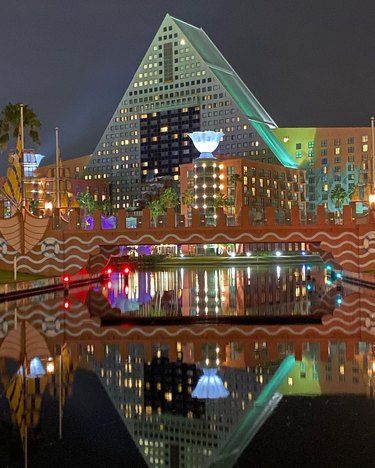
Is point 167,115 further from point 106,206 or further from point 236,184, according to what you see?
point 236,184

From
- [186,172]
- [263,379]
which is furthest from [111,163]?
[263,379]

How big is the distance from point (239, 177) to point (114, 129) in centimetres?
6180

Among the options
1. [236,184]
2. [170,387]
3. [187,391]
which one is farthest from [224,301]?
[236,184]

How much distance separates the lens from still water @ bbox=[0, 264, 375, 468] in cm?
992

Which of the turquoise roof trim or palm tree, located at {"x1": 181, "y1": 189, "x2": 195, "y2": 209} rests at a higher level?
the turquoise roof trim

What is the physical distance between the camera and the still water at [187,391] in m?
9.92

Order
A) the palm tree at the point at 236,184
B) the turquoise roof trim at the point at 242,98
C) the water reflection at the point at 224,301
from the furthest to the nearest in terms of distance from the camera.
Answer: the turquoise roof trim at the point at 242,98 → the palm tree at the point at 236,184 → the water reflection at the point at 224,301

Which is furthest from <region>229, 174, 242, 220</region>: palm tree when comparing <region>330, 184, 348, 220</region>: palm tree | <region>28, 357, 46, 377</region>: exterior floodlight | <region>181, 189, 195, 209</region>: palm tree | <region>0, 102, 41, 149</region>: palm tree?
<region>28, 357, 46, 377</region>: exterior floodlight

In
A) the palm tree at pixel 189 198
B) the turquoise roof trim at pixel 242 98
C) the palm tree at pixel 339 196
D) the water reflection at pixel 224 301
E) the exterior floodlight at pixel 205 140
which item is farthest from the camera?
the turquoise roof trim at pixel 242 98

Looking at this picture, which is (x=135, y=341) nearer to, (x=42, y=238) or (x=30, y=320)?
(x=30, y=320)

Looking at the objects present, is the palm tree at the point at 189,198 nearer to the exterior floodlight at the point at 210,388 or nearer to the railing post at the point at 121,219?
the railing post at the point at 121,219

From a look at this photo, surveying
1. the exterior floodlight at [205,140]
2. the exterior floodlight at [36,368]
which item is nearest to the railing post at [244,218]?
the exterior floodlight at [36,368]

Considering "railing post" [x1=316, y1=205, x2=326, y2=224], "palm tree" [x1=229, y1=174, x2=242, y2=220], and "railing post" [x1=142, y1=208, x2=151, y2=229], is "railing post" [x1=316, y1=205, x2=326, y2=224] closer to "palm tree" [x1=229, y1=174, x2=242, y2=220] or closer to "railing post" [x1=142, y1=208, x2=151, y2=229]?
"railing post" [x1=142, y1=208, x2=151, y2=229]

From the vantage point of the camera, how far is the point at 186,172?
156 meters
